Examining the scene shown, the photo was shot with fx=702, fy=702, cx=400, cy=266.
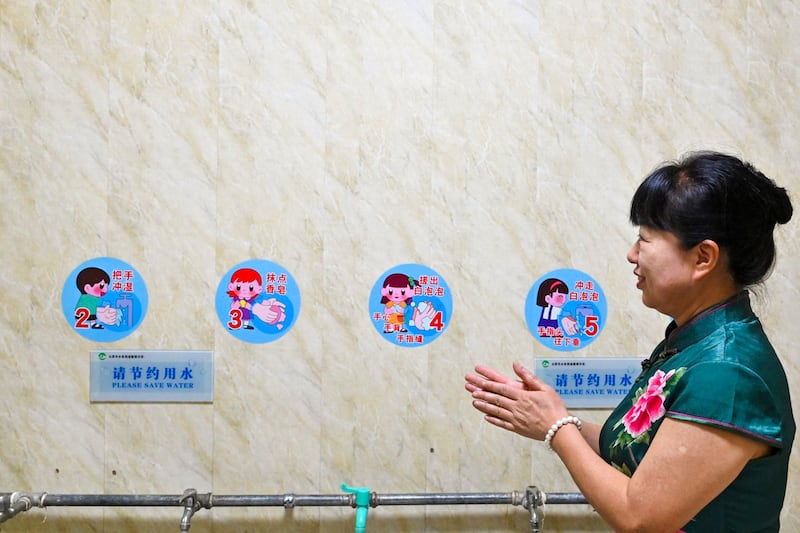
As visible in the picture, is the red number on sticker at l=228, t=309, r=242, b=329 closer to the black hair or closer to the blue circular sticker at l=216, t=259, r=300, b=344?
the blue circular sticker at l=216, t=259, r=300, b=344

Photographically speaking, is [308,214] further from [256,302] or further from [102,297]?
[102,297]

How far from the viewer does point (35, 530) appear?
2.01 m

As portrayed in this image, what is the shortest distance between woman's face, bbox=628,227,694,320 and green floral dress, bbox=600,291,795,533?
4 centimetres

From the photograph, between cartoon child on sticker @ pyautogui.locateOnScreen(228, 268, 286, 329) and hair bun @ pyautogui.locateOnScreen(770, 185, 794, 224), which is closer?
hair bun @ pyautogui.locateOnScreen(770, 185, 794, 224)

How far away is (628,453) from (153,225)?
1453 millimetres

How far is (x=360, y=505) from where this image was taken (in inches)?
75.8

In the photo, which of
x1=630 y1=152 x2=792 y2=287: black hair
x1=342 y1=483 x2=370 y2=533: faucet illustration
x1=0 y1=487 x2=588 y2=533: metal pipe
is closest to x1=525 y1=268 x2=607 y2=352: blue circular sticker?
x1=0 y1=487 x2=588 y2=533: metal pipe

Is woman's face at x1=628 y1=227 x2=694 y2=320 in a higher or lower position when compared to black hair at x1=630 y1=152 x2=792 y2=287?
lower

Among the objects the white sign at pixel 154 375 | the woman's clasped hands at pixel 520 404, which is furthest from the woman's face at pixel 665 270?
the white sign at pixel 154 375

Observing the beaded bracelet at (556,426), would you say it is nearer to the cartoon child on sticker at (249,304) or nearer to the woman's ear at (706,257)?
the woman's ear at (706,257)

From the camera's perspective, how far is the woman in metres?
1.00

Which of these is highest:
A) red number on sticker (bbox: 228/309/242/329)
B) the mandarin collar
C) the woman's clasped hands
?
red number on sticker (bbox: 228/309/242/329)

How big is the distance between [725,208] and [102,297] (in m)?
1.66

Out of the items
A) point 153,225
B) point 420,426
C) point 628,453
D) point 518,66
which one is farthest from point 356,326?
point 628,453
